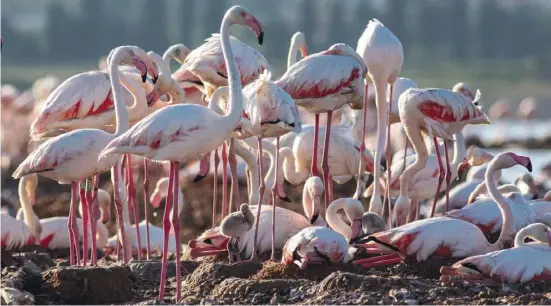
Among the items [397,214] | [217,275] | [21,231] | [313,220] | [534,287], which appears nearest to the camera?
[534,287]

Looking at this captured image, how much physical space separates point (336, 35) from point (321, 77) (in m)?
77.2

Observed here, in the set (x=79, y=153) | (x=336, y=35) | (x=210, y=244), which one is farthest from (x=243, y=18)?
(x=336, y=35)

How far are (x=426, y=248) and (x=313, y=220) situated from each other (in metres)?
1.16

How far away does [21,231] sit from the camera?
1134 centimetres

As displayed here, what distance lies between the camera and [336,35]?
284ft

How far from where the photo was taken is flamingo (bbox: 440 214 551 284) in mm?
8203

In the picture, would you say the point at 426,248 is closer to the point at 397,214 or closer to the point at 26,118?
the point at 397,214

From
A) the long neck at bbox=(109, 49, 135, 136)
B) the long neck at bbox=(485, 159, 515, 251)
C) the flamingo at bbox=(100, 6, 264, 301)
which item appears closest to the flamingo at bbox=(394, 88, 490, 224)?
the long neck at bbox=(485, 159, 515, 251)

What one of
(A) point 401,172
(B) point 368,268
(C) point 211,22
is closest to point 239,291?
(B) point 368,268

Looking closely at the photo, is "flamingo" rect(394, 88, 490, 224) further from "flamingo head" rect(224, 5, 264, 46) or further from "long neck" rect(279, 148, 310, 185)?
"flamingo head" rect(224, 5, 264, 46)

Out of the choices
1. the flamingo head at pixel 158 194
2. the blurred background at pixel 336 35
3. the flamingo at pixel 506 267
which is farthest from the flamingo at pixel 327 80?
the blurred background at pixel 336 35

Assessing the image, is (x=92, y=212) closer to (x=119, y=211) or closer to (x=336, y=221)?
(x=119, y=211)

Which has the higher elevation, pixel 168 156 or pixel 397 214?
pixel 168 156

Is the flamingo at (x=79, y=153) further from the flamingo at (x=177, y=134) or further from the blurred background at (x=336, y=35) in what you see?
the blurred background at (x=336, y=35)
